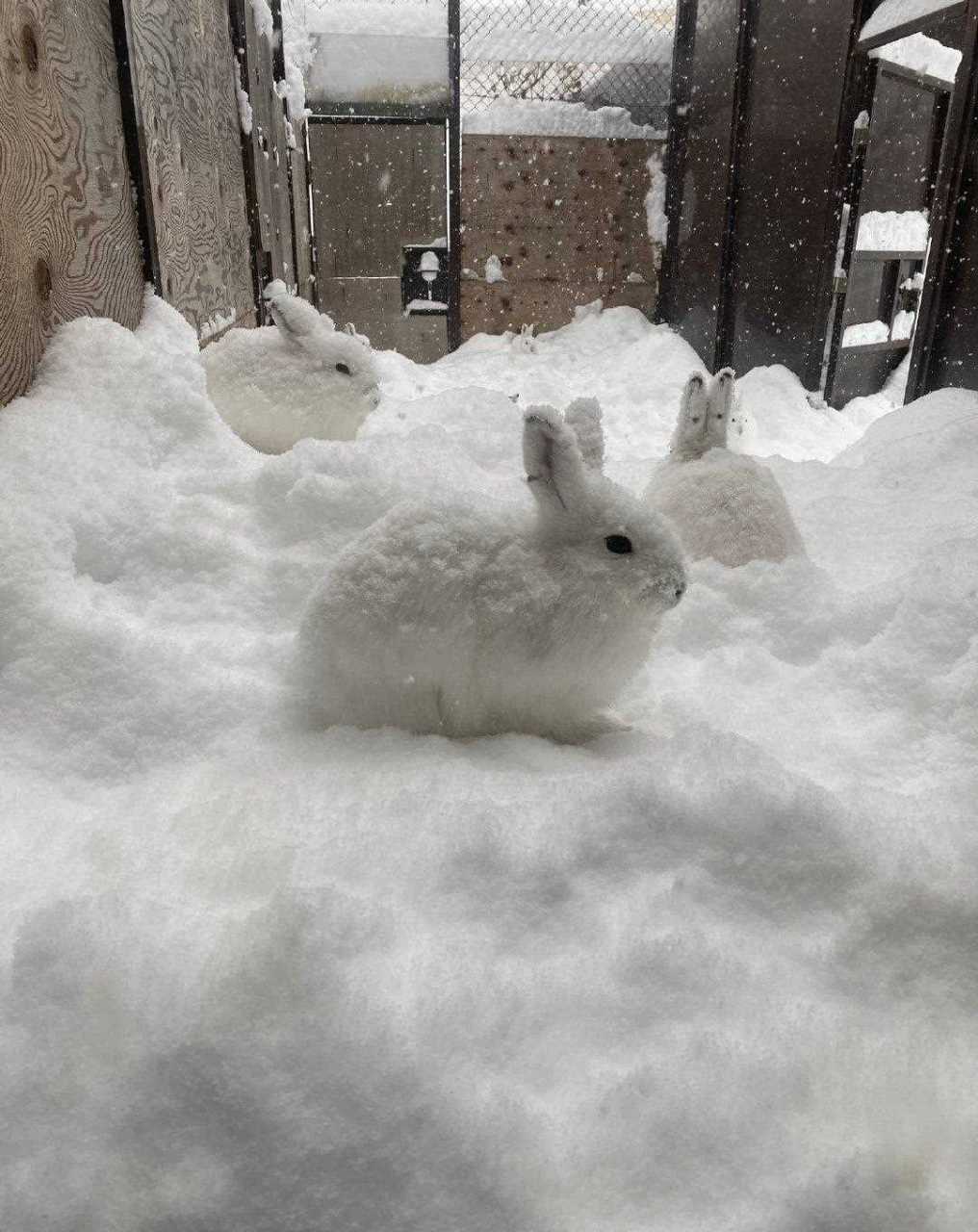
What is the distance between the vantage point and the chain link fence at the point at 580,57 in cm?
756

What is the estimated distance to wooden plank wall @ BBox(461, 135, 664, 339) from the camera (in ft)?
25.5

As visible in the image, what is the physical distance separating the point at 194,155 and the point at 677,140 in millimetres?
5115

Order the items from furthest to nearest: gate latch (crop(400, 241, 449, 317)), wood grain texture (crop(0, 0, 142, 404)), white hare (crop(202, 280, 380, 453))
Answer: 1. gate latch (crop(400, 241, 449, 317))
2. white hare (crop(202, 280, 380, 453))
3. wood grain texture (crop(0, 0, 142, 404))

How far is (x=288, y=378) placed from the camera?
10.7 ft

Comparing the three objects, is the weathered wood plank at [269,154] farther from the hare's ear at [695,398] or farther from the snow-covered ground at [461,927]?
the snow-covered ground at [461,927]

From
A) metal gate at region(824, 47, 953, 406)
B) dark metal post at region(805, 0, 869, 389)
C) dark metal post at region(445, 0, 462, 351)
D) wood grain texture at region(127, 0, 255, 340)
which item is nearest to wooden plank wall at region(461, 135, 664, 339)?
dark metal post at region(445, 0, 462, 351)

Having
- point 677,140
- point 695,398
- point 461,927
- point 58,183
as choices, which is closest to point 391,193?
point 677,140

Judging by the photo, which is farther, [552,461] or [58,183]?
[58,183]

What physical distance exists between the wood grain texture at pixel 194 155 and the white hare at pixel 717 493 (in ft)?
6.96

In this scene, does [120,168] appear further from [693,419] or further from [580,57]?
[580,57]

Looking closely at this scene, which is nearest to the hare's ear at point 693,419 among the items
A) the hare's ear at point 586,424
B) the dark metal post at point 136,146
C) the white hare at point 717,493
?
the white hare at point 717,493

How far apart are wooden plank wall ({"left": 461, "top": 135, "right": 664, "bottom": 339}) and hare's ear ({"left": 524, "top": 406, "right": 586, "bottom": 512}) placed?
704 cm

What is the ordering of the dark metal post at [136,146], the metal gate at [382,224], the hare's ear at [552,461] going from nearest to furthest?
the hare's ear at [552,461] → the dark metal post at [136,146] → the metal gate at [382,224]

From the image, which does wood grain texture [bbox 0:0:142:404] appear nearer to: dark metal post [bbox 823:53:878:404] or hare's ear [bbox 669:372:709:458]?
hare's ear [bbox 669:372:709:458]
